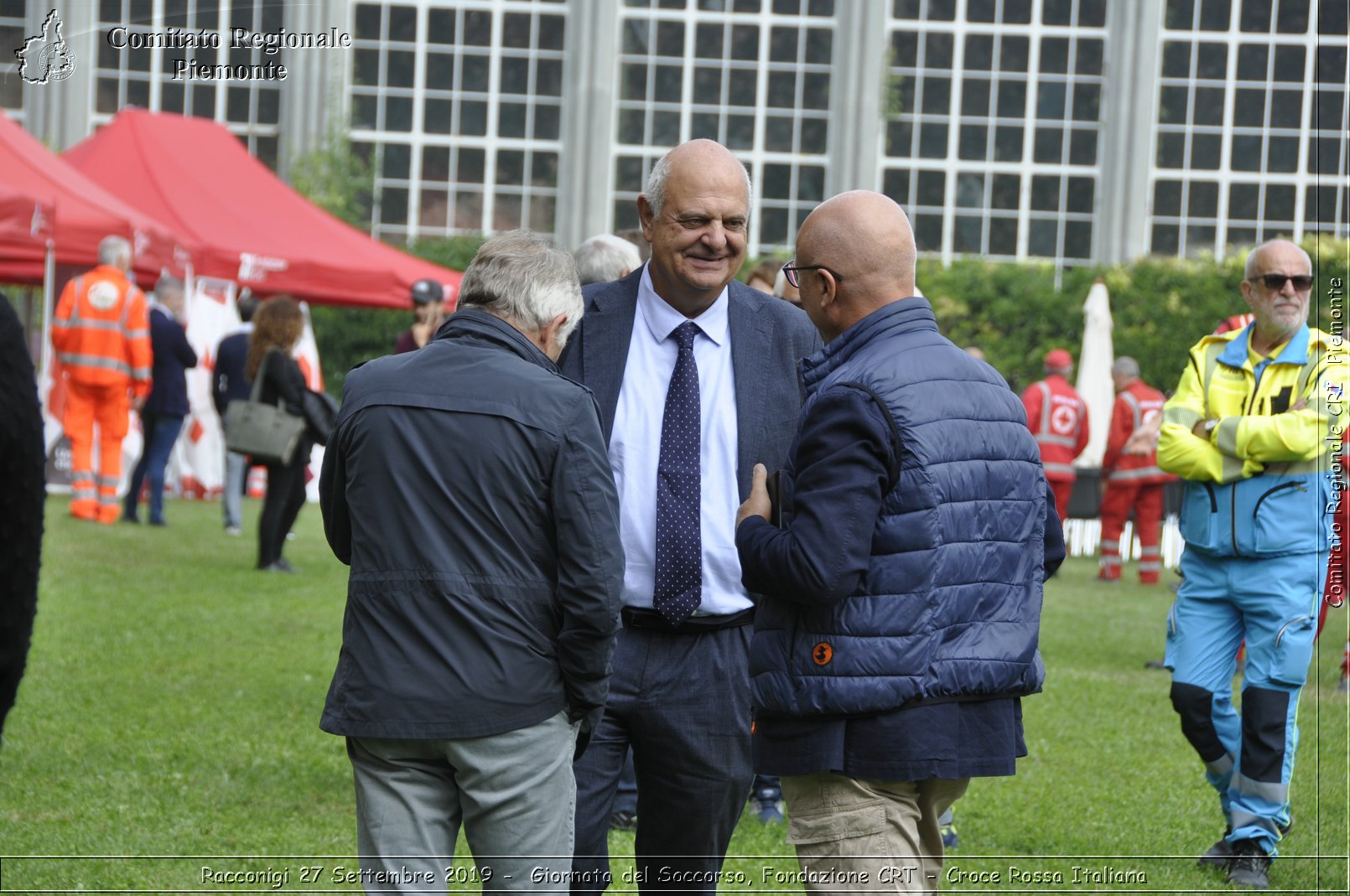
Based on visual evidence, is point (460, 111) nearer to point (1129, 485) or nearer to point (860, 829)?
point (1129, 485)

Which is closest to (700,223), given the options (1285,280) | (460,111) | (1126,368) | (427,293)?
(1285,280)

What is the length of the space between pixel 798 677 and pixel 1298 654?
3.09 meters

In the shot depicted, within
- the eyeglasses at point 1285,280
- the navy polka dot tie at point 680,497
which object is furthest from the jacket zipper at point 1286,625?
the navy polka dot tie at point 680,497

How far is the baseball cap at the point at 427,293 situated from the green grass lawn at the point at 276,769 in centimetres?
207

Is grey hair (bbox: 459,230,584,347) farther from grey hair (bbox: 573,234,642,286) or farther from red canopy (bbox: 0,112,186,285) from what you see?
red canopy (bbox: 0,112,186,285)

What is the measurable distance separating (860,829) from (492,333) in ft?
4.02

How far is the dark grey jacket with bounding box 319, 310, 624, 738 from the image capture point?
2977 millimetres

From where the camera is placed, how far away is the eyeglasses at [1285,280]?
520 centimetres

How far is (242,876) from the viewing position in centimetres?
478

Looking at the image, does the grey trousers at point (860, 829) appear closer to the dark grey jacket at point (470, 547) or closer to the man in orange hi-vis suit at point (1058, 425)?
the dark grey jacket at point (470, 547)

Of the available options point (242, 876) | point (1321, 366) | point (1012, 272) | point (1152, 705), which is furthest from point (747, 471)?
point (1012, 272)

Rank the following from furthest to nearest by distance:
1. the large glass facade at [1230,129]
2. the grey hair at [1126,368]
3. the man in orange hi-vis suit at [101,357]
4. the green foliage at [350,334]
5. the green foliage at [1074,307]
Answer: the green foliage at [350,334] < the large glass facade at [1230,129] < the green foliage at [1074,307] < the grey hair at [1126,368] < the man in orange hi-vis suit at [101,357]

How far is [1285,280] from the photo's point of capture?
5207 mm

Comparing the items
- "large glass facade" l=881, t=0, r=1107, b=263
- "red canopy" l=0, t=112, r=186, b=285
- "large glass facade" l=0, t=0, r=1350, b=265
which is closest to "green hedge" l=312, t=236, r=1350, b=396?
"large glass facade" l=0, t=0, r=1350, b=265
